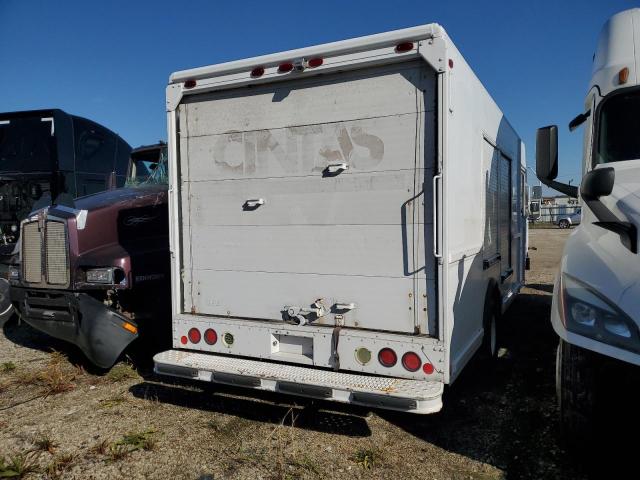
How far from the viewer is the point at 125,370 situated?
5.34 meters

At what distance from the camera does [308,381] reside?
3.60 m

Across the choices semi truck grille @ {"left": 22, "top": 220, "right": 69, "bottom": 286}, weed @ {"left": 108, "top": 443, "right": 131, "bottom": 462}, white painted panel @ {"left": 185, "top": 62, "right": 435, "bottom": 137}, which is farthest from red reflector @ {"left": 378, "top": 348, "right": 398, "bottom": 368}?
semi truck grille @ {"left": 22, "top": 220, "right": 69, "bottom": 286}

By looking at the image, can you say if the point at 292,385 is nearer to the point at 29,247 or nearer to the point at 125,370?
the point at 125,370

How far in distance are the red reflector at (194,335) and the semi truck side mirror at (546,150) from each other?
330cm

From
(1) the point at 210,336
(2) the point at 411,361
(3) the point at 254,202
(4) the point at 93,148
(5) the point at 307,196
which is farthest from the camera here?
(4) the point at 93,148

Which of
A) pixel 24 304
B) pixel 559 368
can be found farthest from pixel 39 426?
pixel 559 368

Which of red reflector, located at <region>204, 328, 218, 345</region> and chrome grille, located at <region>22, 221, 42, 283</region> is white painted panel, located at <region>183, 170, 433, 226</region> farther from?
chrome grille, located at <region>22, 221, 42, 283</region>

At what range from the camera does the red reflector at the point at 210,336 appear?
4281 millimetres

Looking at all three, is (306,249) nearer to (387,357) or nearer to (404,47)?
(387,357)

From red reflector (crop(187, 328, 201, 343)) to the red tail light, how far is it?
248cm

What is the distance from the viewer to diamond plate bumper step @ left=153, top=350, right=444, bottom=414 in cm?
329

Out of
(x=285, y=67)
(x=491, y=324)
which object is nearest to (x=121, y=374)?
(x=285, y=67)

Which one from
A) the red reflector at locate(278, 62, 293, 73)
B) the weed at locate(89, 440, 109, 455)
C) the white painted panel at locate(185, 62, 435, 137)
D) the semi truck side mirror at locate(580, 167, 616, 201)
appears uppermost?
the red reflector at locate(278, 62, 293, 73)

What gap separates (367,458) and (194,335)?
185 centimetres
